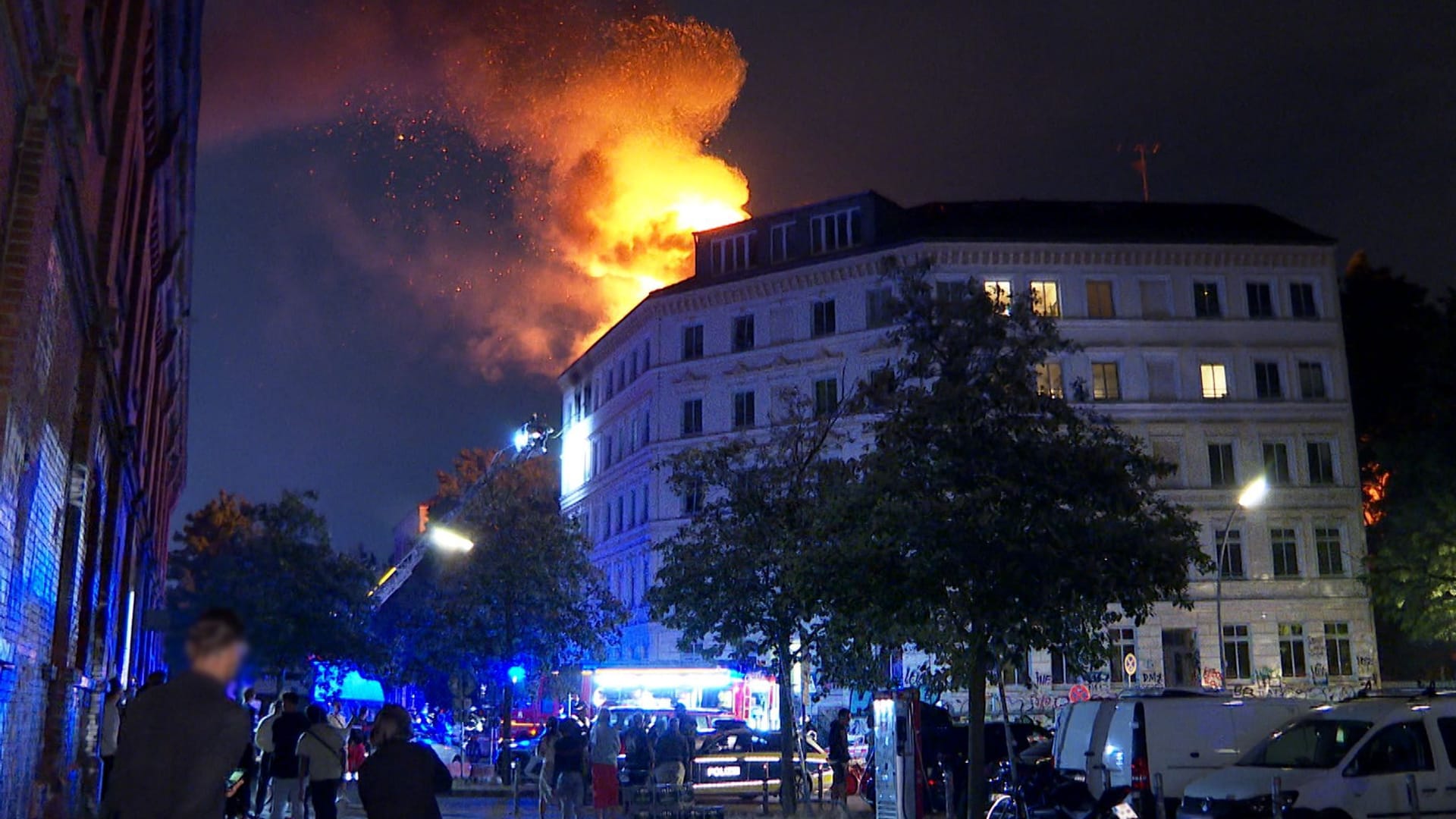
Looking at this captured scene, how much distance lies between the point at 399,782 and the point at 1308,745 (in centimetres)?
1192

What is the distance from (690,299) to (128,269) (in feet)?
136

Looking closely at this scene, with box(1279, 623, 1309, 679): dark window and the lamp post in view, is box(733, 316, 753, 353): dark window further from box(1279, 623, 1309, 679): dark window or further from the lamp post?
box(1279, 623, 1309, 679): dark window

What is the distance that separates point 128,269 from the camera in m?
17.5

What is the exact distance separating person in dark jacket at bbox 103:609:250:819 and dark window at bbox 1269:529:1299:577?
51.1m

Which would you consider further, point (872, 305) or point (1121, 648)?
point (872, 305)

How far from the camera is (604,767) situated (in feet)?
66.1

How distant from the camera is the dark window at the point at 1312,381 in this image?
5300cm

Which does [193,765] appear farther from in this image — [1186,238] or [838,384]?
[1186,238]

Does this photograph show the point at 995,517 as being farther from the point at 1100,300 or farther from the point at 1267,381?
the point at 1267,381

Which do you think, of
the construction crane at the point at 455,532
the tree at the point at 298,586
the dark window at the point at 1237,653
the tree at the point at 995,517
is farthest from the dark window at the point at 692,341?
the tree at the point at 995,517

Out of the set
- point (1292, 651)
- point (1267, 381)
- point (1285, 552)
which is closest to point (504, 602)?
point (1292, 651)

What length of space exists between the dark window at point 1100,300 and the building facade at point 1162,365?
70 millimetres

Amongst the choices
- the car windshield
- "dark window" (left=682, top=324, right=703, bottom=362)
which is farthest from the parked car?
"dark window" (left=682, top=324, right=703, bottom=362)

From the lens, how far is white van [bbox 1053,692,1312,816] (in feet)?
56.1
